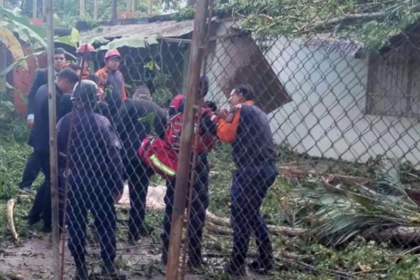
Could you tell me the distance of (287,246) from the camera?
635cm

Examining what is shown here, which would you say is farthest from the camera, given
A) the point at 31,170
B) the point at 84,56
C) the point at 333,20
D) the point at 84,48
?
the point at 31,170

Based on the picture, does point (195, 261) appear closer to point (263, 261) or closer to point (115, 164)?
point (263, 261)

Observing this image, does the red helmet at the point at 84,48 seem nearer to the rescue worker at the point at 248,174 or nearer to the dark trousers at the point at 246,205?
the rescue worker at the point at 248,174

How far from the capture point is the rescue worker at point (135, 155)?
6.02 meters

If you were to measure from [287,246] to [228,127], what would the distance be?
7.56 ft

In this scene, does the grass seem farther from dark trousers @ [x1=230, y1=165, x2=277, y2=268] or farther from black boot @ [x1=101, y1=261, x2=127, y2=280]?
black boot @ [x1=101, y1=261, x2=127, y2=280]

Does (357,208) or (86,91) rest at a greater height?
(86,91)

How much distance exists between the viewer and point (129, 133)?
633cm

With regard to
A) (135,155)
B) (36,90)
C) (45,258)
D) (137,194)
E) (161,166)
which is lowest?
(45,258)

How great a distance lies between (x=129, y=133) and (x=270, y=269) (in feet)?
5.85

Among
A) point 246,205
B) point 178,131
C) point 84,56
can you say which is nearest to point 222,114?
point 178,131

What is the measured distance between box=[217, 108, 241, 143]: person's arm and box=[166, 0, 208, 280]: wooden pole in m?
1.00

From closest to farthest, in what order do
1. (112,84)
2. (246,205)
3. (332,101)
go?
(332,101) → (246,205) → (112,84)

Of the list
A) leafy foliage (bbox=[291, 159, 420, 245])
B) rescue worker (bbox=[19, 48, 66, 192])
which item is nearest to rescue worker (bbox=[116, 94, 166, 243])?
leafy foliage (bbox=[291, 159, 420, 245])
